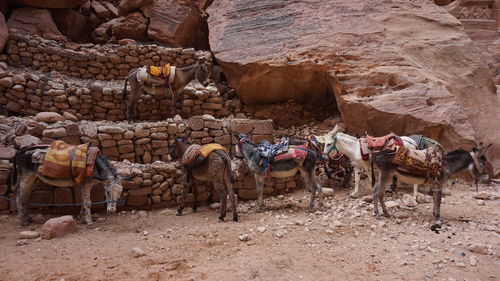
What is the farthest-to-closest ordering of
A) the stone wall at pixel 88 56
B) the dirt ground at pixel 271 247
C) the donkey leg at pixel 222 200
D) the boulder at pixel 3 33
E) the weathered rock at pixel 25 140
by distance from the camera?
the stone wall at pixel 88 56, the boulder at pixel 3 33, the weathered rock at pixel 25 140, the donkey leg at pixel 222 200, the dirt ground at pixel 271 247

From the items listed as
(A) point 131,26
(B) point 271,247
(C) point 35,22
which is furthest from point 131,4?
(B) point 271,247

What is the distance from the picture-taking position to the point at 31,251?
457 cm

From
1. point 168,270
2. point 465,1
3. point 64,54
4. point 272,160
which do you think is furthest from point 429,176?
point 465,1

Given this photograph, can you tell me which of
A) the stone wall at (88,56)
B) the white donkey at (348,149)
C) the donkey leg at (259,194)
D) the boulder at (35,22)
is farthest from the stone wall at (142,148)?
the boulder at (35,22)

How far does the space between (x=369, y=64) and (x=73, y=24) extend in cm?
1110

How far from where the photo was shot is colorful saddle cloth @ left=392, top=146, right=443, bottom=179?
5.91 meters

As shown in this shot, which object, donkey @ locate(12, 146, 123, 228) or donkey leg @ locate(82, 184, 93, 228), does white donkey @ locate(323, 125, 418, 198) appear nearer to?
donkey @ locate(12, 146, 123, 228)

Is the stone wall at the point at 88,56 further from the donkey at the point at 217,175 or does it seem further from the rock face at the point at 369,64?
the donkey at the point at 217,175

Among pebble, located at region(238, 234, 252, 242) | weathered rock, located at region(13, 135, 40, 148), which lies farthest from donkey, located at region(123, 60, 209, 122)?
pebble, located at region(238, 234, 252, 242)

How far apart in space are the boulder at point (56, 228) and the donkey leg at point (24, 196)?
67 centimetres

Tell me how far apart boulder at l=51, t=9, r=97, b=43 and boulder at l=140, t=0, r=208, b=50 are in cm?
275

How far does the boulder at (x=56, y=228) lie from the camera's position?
504 centimetres

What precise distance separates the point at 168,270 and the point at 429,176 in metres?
5.01

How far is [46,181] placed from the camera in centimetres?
553
